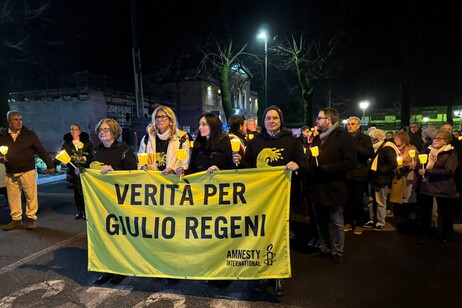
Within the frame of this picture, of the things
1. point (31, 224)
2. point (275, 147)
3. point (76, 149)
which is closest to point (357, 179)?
point (275, 147)

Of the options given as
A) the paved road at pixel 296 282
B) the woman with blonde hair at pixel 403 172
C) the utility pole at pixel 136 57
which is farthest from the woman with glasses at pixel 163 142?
the utility pole at pixel 136 57

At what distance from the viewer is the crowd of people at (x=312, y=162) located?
400 centimetres

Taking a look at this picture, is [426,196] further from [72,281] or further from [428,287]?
[72,281]

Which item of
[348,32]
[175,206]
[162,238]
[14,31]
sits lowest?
[162,238]

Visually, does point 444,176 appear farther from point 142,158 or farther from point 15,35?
point 15,35

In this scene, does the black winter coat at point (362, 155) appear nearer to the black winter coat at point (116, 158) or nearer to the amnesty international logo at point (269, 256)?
the amnesty international logo at point (269, 256)

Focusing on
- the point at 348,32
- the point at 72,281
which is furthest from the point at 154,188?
the point at 348,32

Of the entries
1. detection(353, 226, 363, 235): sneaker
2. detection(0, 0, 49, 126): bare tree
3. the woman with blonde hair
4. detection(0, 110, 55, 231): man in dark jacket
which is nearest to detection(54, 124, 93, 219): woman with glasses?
detection(0, 110, 55, 231): man in dark jacket

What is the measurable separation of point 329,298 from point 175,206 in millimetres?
1884

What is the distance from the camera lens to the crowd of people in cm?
400

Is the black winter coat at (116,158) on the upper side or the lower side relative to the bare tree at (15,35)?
lower

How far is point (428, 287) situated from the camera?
3832mm

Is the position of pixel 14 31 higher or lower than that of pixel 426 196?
higher

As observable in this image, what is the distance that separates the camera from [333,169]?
4188 mm
